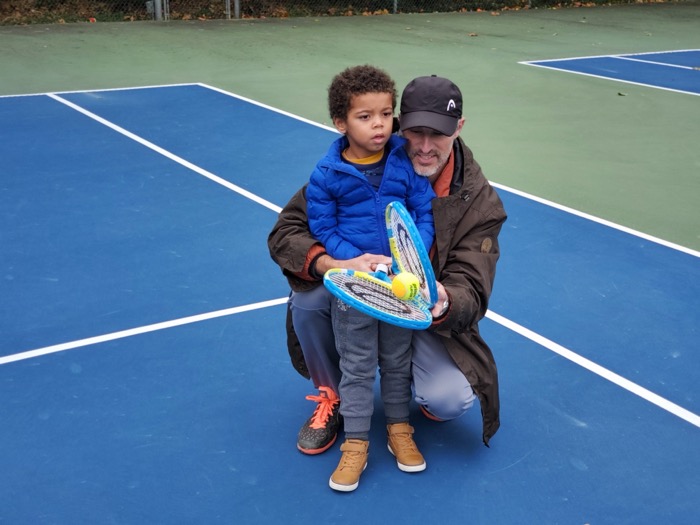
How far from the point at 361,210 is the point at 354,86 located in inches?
16.3

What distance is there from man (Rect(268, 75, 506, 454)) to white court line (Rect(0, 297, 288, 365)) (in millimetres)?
1168

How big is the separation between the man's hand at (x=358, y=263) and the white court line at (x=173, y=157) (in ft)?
9.77

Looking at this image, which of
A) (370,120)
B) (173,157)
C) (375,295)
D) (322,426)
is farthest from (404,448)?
(173,157)

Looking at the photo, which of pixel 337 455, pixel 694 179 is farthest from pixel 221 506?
pixel 694 179

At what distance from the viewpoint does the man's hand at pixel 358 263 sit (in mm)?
2887

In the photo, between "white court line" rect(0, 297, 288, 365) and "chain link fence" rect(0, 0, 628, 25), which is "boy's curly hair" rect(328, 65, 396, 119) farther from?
"chain link fence" rect(0, 0, 628, 25)

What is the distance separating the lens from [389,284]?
8.84 feet

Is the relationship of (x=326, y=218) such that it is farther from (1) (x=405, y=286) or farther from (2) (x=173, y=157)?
(2) (x=173, y=157)

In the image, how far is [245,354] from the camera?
399 centimetres

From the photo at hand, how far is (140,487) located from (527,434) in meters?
1.45

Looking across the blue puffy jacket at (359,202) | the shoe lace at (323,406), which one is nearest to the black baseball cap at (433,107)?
the blue puffy jacket at (359,202)

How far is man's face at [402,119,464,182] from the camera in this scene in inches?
118

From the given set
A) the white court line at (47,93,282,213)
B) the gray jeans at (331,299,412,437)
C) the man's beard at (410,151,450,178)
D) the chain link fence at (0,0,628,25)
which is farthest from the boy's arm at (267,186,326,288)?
the chain link fence at (0,0,628,25)

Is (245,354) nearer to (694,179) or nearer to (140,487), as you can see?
(140,487)
